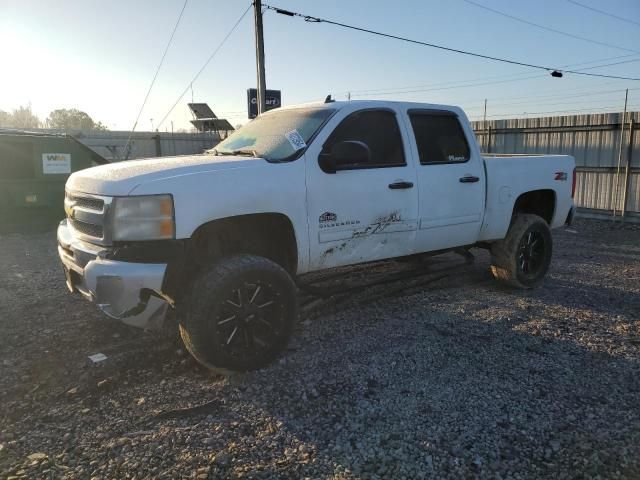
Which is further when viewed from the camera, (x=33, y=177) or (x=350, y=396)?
(x=33, y=177)

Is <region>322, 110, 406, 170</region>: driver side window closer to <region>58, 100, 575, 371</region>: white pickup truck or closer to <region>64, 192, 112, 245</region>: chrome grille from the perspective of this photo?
<region>58, 100, 575, 371</region>: white pickup truck

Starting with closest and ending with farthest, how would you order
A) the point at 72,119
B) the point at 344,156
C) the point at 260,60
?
1. the point at 344,156
2. the point at 260,60
3. the point at 72,119

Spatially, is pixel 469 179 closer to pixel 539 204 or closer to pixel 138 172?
pixel 539 204

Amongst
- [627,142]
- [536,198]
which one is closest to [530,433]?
[536,198]

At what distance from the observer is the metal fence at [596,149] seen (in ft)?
39.3

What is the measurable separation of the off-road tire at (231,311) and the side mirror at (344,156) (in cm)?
96

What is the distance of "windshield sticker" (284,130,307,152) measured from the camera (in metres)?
4.23

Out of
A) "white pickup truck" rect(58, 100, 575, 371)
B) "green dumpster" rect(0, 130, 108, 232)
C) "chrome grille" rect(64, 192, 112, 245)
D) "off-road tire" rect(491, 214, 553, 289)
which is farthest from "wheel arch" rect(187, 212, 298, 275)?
"green dumpster" rect(0, 130, 108, 232)

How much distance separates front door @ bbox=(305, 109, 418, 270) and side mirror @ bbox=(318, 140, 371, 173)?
0.16 ft

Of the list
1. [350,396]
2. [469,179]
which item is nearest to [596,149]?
[469,179]

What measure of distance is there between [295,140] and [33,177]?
8541mm

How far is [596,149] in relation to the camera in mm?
12734

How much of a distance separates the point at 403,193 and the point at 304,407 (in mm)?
2207

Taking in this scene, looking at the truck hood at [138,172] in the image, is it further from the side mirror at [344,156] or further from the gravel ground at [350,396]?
the gravel ground at [350,396]
